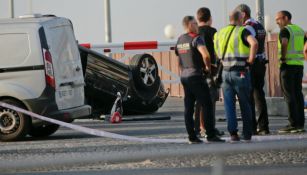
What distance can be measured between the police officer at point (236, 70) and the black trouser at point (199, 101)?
22 centimetres

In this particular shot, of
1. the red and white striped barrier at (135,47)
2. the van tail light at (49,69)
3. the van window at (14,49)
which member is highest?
the van window at (14,49)

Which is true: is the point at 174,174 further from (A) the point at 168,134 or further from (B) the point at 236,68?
(A) the point at 168,134

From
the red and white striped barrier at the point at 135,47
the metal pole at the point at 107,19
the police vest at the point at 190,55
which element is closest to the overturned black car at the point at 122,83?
the red and white striped barrier at the point at 135,47

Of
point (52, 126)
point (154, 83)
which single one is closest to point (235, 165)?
point (52, 126)

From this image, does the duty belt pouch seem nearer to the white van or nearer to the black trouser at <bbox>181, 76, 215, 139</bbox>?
the black trouser at <bbox>181, 76, 215, 139</bbox>

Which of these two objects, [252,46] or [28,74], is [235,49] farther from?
[28,74]

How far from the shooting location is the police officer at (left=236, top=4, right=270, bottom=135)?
1226 centimetres

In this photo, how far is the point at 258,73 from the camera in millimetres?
12547

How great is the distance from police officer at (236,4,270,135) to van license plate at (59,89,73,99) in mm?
2922

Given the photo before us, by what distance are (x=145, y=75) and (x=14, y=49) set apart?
5651mm

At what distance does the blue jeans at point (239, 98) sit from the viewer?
1121cm

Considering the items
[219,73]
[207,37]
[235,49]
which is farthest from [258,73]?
[235,49]

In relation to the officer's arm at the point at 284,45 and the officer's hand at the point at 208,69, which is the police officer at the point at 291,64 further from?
the officer's hand at the point at 208,69

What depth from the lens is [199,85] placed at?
11.3 metres
